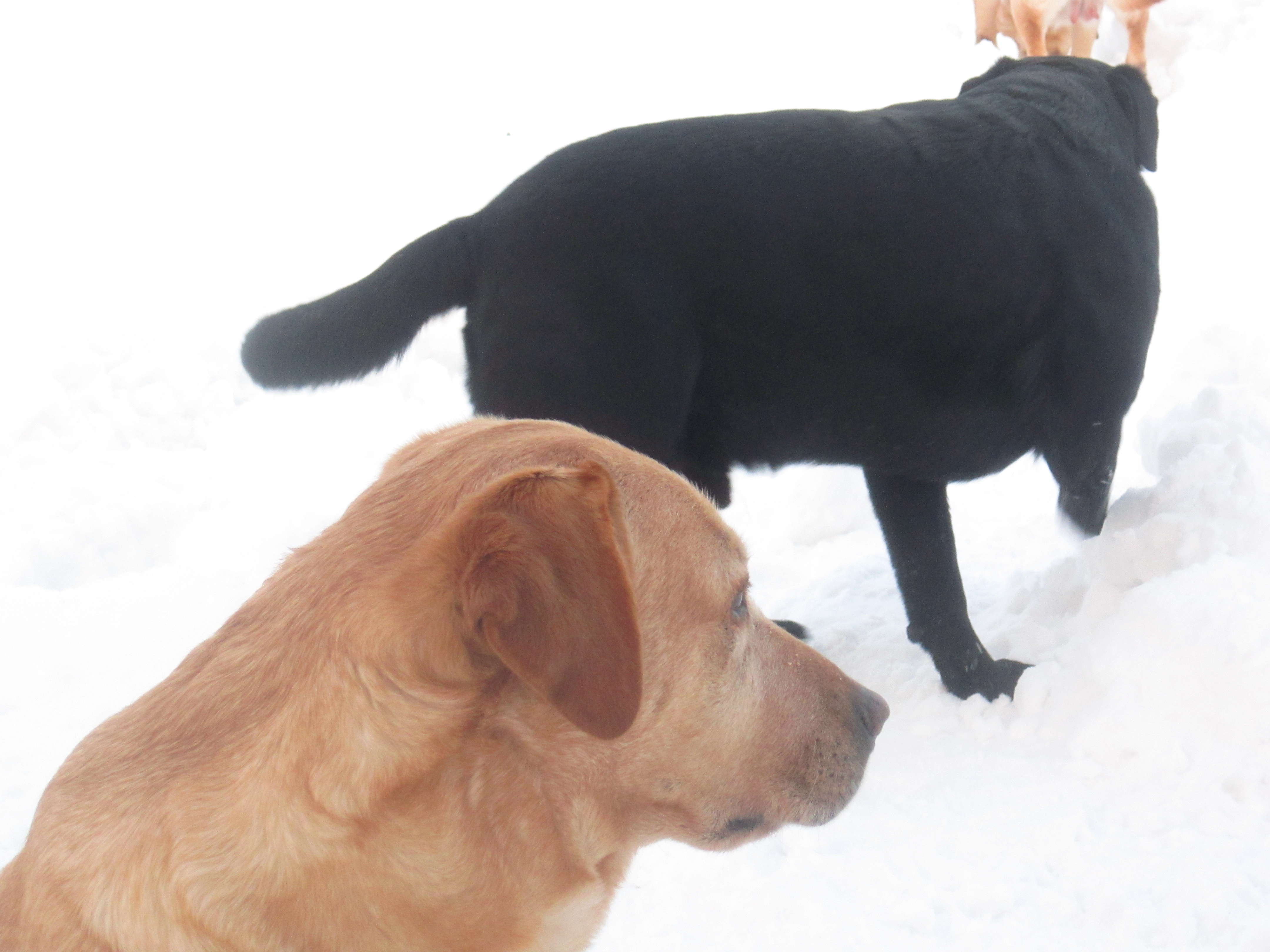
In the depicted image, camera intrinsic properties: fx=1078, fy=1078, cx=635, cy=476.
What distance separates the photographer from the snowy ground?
102 inches

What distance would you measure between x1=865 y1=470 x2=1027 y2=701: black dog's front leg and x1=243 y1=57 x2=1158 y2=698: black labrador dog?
0.05 feet

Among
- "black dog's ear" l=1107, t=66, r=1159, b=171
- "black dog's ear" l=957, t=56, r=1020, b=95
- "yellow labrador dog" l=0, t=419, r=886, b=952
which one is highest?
"yellow labrador dog" l=0, t=419, r=886, b=952

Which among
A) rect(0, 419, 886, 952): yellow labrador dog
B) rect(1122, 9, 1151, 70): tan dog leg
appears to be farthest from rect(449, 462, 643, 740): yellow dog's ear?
rect(1122, 9, 1151, 70): tan dog leg

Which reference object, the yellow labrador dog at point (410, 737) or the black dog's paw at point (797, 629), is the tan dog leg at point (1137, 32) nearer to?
the black dog's paw at point (797, 629)

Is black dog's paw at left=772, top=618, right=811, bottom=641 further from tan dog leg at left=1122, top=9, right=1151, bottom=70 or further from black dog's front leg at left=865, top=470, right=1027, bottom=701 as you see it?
tan dog leg at left=1122, top=9, right=1151, bottom=70

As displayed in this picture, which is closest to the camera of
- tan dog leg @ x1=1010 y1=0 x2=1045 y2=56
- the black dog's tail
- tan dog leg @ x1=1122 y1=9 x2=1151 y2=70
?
the black dog's tail

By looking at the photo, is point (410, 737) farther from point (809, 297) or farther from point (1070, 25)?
point (1070, 25)

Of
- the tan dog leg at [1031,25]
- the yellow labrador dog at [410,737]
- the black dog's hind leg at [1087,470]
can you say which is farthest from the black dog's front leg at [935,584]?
the tan dog leg at [1031,25]

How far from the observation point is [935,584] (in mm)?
3252

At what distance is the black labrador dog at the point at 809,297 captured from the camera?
2.68 metres

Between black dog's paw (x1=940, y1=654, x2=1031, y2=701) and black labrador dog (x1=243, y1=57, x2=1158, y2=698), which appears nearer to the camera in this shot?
black labrador dog (x1=243, y1=57, x2=1158, y2=698)

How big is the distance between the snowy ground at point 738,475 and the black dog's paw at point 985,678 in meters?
0.05

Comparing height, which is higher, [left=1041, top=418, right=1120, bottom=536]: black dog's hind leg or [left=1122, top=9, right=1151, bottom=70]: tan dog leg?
[left=1041, top=418, right=1120, bottom=536]: black dog's hind leg

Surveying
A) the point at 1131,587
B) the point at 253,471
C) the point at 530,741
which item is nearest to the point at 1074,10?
the point at 1131,587
